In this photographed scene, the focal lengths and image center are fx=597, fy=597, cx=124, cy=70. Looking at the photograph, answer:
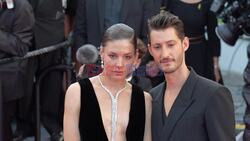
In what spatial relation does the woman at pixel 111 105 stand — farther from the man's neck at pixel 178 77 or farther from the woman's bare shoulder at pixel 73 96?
the man's neck at pixel 178 77

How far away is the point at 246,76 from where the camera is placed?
433cm

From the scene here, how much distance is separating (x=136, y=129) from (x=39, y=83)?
280 centimetres

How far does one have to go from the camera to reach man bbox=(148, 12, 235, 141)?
2.66 metres

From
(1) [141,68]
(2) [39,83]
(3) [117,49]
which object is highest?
(3) [117,49]

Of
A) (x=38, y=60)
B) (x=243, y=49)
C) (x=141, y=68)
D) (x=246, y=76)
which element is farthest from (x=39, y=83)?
(x=243, y=49)

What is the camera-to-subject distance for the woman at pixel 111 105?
288cm

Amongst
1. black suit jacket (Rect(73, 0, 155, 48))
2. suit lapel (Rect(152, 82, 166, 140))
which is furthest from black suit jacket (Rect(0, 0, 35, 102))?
suit lapel (Rect(152, 82, 166, 140))

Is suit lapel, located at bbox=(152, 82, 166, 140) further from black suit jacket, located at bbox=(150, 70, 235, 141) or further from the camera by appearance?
the camera

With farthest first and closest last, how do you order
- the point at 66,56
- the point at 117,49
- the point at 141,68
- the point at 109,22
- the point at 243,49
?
1. the point at 243,49
2. the point at 66,56
3. the point at 109,22
4. the point at 141,68
5. the point at 117,49

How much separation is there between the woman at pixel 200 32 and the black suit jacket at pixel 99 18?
346mm

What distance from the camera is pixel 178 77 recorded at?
2787 mm

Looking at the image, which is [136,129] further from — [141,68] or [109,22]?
[109,22]

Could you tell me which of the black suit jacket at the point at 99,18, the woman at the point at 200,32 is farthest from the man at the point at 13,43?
the woman at the point at 200,32

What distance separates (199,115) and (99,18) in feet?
8.66
